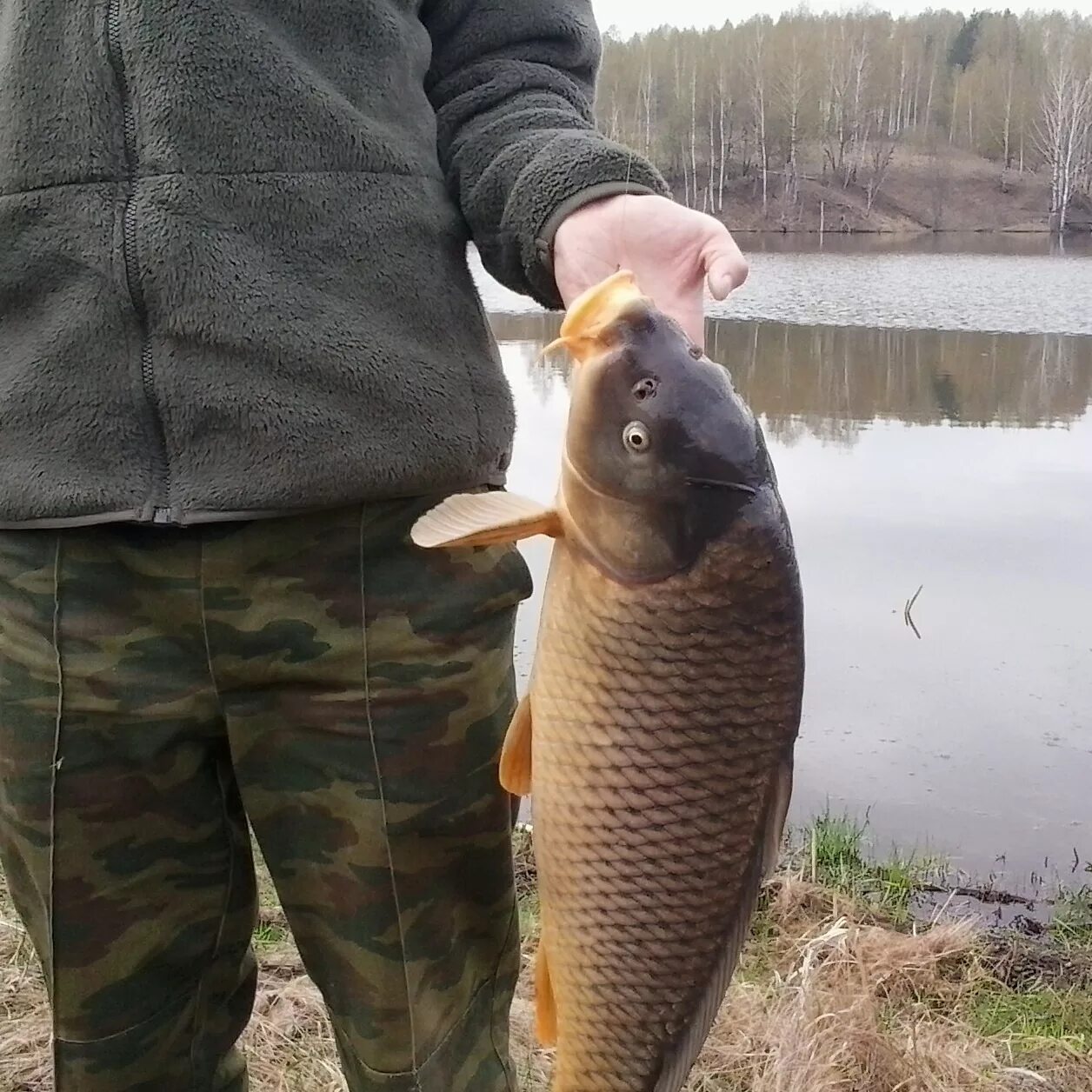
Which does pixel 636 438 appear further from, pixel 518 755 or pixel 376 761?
pixel 376 761

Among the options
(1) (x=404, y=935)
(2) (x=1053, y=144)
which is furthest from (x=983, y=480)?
(2) (x=1053, y=144)

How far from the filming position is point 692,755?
1.25m

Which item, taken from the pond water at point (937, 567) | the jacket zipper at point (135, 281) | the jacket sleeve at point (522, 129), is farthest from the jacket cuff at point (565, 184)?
the pond water at point (937, 567)

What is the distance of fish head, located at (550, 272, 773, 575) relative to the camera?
115 centimetres

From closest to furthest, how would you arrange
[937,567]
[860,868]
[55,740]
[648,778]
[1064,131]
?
[648,778] → [55,740] → [860,868] → [937,567] → [1064,131]

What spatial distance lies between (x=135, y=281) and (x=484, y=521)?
474mm

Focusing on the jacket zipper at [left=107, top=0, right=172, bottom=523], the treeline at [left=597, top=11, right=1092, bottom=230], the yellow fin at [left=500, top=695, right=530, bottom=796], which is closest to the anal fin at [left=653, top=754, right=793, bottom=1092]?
the yellow fin at [left=500, top=695, right=530, bottom=796]

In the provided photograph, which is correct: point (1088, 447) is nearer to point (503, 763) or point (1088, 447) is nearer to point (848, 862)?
point (848, 862)

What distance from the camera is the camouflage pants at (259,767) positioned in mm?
1372

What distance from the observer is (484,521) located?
118 cm

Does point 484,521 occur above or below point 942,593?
above

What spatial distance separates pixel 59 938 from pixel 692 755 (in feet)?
2.53

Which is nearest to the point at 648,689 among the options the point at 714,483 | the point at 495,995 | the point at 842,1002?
the point at 714,483

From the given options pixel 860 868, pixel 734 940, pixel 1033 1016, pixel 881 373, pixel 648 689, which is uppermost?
pixel 648 689
